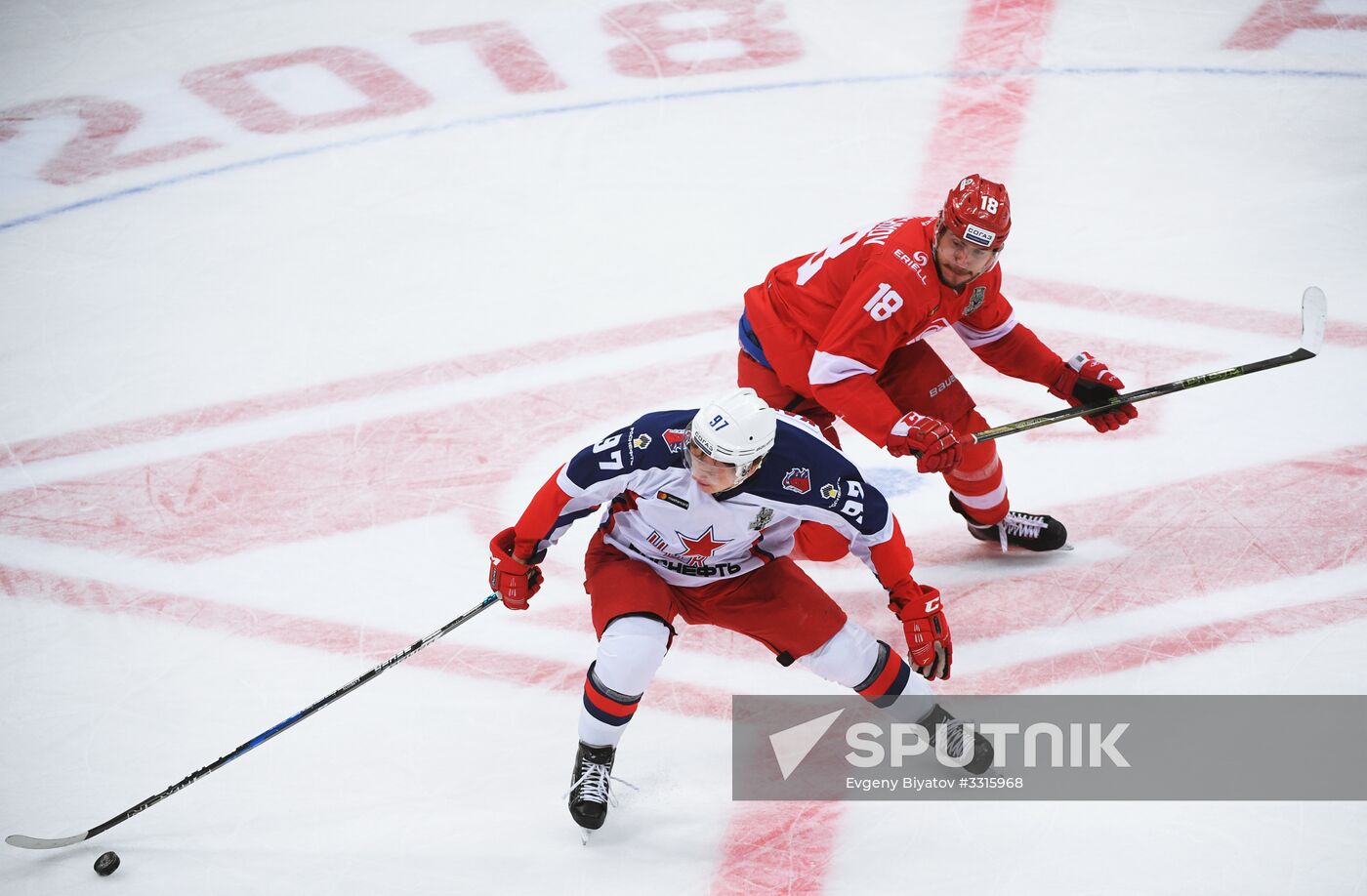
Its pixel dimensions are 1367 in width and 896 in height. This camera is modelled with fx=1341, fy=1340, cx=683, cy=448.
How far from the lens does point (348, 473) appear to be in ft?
14.3

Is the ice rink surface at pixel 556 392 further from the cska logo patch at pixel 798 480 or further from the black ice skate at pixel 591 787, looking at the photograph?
the cska logo patch at pixel 798 480

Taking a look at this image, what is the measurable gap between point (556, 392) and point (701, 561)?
1.67m

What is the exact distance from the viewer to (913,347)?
3.69m

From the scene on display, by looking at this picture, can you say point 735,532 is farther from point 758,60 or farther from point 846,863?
point 758,60

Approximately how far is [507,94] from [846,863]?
14.5 ft

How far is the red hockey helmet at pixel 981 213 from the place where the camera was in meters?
3.26

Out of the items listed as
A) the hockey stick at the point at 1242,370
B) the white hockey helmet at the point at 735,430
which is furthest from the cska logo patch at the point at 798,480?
the hockey stick at the point at 1242,370

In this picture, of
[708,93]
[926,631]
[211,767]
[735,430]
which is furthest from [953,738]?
[708,93]

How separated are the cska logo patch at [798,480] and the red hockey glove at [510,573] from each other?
0.60 m

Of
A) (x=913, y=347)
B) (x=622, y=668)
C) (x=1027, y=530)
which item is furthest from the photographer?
(x=1027, y=530)

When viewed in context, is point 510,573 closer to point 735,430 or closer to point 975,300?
point 735,430

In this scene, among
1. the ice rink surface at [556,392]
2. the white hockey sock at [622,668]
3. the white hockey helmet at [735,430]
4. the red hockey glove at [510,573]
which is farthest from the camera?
the ice rink surface at [556,392]

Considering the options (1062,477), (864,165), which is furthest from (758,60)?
(1062,477)

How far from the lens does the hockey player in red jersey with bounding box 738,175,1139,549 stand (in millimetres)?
3334
